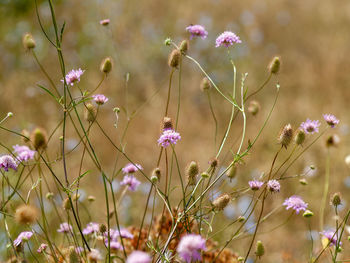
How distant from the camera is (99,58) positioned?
376 centimetres

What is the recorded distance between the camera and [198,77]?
12.2 feet

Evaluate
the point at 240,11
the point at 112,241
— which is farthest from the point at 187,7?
the point at 112,241

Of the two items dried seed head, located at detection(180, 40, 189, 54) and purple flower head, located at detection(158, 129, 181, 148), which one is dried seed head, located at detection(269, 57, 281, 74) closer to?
dried seed head, located at detection(180, 40, 189, 54)

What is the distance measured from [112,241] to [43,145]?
1.76ft

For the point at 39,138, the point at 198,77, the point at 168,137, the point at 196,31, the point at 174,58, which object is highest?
the point at 198,77

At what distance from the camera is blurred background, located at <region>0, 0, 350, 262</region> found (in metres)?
2.66

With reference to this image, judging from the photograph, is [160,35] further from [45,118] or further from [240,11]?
[45,118]

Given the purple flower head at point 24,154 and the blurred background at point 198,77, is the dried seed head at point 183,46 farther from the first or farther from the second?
the blurred background at point 198,77

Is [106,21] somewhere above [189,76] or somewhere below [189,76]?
below

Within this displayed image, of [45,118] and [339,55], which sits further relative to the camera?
[339,55]

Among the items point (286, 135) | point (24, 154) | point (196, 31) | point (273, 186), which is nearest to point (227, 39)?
point (196, 31)

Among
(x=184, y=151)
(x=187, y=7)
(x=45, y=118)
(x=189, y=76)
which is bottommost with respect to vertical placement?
(x=184, y=151)

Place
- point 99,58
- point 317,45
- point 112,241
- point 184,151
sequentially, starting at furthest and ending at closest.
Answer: point 317,45
point 99,58
point 184,151
point 112,241

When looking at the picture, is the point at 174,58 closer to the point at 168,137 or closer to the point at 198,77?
the point at 168,137
